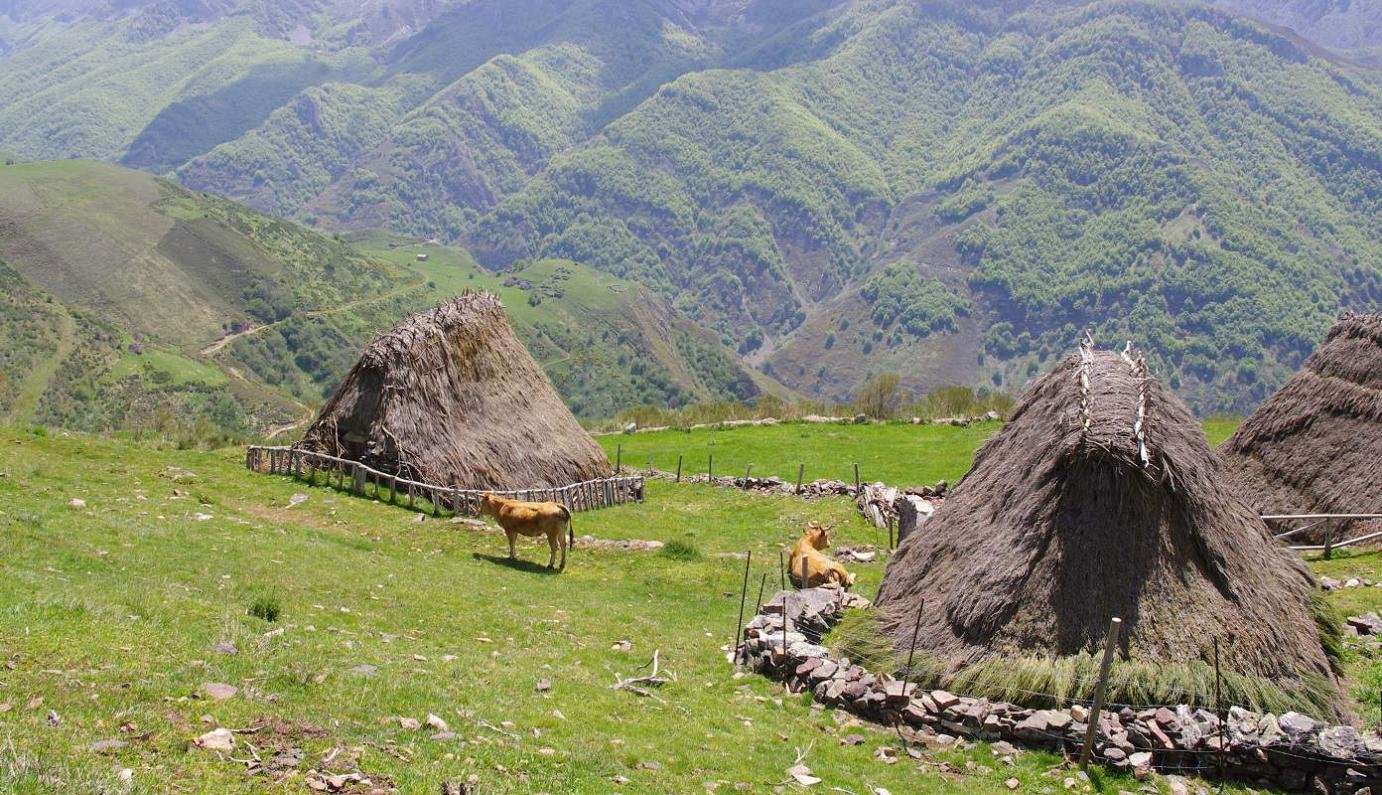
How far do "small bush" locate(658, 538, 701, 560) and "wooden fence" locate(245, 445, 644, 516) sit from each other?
4.70 m

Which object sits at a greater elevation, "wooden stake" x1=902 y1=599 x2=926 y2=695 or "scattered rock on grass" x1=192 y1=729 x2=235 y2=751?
"wooden stake" x1=902 y1=599 x2=926 y2=695

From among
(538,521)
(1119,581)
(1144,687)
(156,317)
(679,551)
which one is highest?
(156,317)

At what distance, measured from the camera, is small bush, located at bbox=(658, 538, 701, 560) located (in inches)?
969

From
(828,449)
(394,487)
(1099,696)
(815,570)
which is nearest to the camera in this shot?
(1099,696)

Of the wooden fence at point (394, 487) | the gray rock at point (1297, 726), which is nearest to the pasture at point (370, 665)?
the gray rock at point (1297, 726)

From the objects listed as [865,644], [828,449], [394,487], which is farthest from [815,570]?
[828,449]

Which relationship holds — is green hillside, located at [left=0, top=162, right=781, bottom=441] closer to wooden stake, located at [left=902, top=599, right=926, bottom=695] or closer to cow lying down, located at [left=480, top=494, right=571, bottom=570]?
cow lying down, located at [left=480, top=494, right=571, bottom=570]

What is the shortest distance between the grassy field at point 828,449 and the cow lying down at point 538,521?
18566mm

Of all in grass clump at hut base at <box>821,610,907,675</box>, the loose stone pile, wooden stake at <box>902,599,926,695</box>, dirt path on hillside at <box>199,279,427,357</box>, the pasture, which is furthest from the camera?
dirt path on hillside at <box>199,279,427,357</box>

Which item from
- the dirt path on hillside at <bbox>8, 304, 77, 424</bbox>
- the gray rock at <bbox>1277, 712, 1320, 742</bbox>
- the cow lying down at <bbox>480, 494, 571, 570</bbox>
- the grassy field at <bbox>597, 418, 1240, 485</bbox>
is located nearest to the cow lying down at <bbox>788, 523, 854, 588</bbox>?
the cow lying down at <bbox>480, 494, 571, 570</bbox>

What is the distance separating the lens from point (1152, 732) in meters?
12.4

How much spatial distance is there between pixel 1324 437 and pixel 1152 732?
18102 mm

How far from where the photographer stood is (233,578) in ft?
52.4

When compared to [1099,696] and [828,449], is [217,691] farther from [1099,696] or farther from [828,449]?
[828,449]
